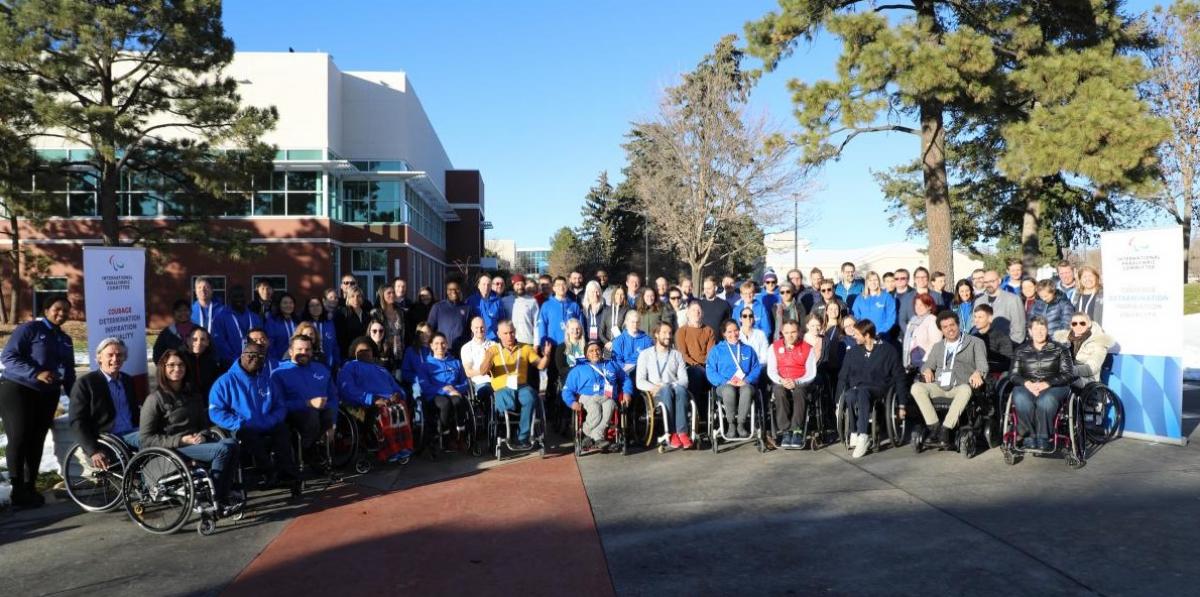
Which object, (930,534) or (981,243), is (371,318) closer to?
(930,534)

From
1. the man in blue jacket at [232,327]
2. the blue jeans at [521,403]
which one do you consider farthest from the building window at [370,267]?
the blue jeans at [521,403]

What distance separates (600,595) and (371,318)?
5534mm

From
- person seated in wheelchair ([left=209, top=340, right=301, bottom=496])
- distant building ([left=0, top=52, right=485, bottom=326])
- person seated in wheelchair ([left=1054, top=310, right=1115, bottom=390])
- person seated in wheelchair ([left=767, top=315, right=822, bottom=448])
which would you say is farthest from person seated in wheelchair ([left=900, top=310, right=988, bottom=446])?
distant building ([left=0, top=52, right=485, bottom=326])

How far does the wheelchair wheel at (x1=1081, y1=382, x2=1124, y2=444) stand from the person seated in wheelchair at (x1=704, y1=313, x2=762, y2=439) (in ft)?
9.98

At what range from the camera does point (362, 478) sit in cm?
698

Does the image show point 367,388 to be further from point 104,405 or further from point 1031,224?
point 1031,224

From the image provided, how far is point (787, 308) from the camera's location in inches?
365

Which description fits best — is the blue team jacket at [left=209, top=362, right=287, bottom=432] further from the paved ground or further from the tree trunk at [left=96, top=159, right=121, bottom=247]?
the tree trunk at [left=96, top=159, right=121, bottom=247]

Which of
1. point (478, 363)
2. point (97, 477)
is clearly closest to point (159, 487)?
point (97, 477)

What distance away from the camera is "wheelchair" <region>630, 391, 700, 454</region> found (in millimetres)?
7754

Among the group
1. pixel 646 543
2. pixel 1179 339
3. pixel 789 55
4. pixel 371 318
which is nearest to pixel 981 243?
pixel 789 55

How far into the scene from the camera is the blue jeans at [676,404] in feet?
25.5

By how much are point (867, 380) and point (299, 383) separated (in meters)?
4.91

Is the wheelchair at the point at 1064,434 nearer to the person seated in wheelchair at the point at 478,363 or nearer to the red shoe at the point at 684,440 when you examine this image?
the red shoe at the point at 684,440
